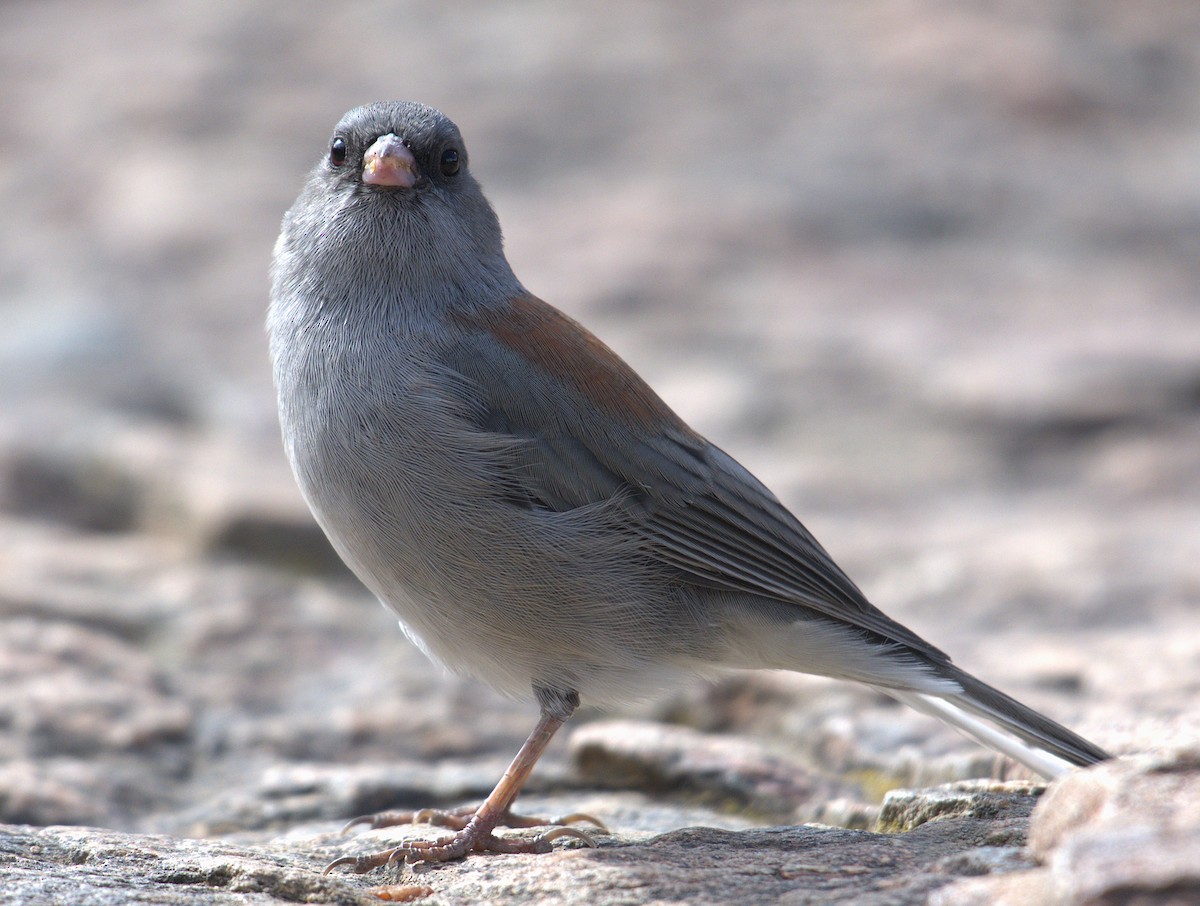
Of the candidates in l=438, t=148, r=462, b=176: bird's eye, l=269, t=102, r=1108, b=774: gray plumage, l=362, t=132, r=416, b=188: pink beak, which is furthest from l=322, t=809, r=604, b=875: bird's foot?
l=438, t=148, r=462, b=176: bird's eye

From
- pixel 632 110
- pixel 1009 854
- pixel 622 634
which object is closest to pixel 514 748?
pixel 622 634

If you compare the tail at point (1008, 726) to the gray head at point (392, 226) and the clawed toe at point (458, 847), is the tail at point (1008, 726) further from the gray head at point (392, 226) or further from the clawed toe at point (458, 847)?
the gray head at point (392, 226)

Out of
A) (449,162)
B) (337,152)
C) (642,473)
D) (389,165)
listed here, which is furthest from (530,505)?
(337,152)

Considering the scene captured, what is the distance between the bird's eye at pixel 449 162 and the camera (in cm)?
420

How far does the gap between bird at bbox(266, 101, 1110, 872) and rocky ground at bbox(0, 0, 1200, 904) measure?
403mm

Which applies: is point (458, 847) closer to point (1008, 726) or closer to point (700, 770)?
point (700, 770)

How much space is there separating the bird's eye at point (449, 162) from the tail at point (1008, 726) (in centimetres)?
205

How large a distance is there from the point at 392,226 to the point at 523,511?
1.07 meters

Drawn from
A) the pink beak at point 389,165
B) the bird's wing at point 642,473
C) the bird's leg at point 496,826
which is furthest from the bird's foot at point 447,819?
the pink beak at point 389,165

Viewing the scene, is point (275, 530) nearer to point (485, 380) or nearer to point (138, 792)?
point (138, 792)

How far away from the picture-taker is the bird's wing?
12.0ft

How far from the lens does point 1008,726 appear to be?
339cm

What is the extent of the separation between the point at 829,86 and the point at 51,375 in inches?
233

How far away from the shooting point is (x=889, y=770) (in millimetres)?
4004
